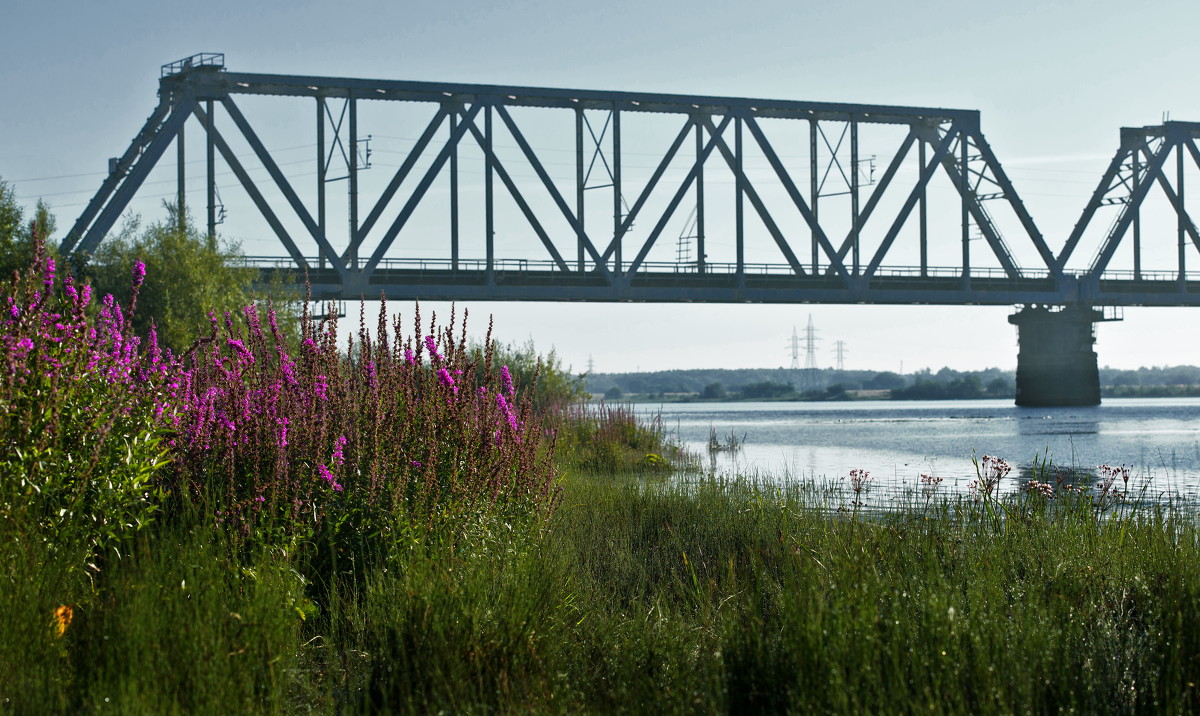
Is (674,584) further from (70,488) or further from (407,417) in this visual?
(70,488)

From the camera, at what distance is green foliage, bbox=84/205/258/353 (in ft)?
94.7

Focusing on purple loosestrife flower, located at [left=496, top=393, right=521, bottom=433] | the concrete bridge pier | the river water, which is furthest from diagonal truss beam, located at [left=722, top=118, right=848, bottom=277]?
purple loosestrife flower, located at [left=496, top=393, right=521, bottom=433]

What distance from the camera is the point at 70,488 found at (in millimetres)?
4906

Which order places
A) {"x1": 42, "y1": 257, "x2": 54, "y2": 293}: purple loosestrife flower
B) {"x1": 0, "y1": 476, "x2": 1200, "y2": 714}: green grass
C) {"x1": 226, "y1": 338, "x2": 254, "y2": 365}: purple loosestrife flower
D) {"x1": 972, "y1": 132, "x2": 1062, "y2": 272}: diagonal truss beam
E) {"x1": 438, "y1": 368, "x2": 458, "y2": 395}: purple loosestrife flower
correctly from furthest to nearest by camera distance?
{"x1": 972, "y1": 132, "x2": 1062, "y2": 272}: diagonal truss beam, {"x1": 438, "y1": 368, "x2": 458, "y2": 395}: purple loosestrife flower, {"x1": 226, "y1": 338, "x2": 254, "y2": 365}: purple loosestrife flower, {"x1": 42, "y1": 257, "x2": 54, "y2": 293}: purple loosestrife flower, {"x1": 0, "y1": 476, "x2": 1200, "y2": 714}: green grass

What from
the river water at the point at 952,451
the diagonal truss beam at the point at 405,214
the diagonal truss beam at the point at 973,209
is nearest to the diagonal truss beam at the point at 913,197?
the diagonal truss beam at the point at 973,209

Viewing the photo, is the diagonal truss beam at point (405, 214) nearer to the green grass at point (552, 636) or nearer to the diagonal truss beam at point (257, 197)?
the diagonal truss beam at point (257, 197)

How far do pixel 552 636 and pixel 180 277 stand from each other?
90.9 ft

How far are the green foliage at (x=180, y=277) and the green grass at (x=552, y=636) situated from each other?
891 inches

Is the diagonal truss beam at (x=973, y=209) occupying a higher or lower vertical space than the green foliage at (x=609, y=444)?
higher

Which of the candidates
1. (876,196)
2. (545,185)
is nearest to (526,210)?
(545,185)

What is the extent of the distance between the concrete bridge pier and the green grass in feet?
196

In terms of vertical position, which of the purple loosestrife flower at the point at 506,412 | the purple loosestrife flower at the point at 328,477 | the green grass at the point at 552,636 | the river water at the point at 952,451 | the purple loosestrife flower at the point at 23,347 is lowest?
the river water at the point at 952,451

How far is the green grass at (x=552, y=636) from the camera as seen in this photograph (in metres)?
4.04

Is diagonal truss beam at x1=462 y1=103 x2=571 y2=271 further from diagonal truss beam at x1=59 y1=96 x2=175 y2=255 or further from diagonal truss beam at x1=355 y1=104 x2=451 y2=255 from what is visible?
diagonal truss beam at x1=59 y1=96 x2=175 y2=255
